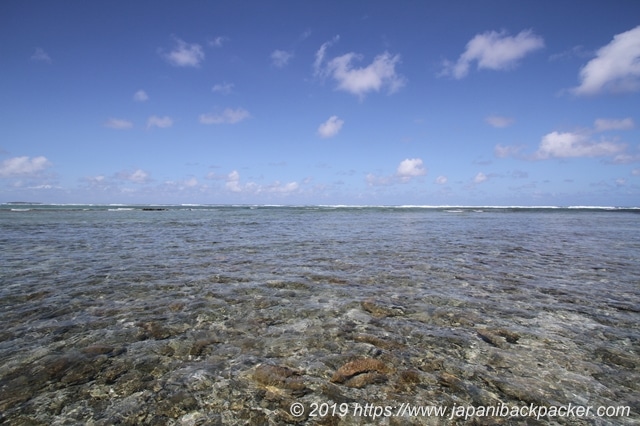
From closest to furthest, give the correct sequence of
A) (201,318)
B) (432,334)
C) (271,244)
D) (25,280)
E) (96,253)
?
(432,334)
(201,318)
(25,280)
(96,253)
(271,244)

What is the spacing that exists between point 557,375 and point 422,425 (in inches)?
96.0

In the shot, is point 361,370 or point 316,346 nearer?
point 361,370

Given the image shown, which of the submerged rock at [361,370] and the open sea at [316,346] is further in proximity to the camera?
the submerged rock at [361,370]

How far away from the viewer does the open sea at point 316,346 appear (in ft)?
12.2

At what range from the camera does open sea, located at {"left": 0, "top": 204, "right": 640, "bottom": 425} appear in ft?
12.2

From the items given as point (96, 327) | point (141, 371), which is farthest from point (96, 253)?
point (141, 371)

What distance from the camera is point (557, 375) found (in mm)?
4426

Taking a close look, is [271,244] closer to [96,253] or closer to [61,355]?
[96,253]

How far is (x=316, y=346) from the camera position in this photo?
5.29 meters

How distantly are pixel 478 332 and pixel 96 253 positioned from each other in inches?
605

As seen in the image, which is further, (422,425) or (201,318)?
(201,318)

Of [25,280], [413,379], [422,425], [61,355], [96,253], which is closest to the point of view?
[422,425]

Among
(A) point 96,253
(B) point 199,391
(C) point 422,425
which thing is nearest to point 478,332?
(C) point 422,425

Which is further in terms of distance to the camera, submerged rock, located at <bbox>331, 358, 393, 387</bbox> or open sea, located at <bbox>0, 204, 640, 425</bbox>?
submerged rock, located at <bbox>331, 358, 393, 387</bbox>
